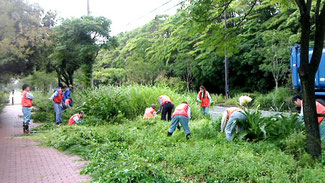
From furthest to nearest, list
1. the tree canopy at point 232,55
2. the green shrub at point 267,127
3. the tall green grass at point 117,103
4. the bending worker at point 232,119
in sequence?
the tree canopy at point 232,55 → the tall green grass at point 117,103 → the bending worker at point 232,119 → the green shrub at point 267,127

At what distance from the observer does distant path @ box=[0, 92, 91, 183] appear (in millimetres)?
5109

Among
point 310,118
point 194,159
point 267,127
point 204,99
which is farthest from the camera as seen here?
point 204,99

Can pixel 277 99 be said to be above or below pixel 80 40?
below

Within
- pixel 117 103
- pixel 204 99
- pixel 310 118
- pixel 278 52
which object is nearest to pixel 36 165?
pixel 310 118

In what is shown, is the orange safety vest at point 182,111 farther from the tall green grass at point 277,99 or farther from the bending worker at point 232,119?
the tall green grass at point 277,99

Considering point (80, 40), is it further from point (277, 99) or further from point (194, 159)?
point (194, 159)

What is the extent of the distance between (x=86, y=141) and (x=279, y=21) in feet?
63.5

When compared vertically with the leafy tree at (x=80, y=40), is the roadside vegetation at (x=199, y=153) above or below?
below

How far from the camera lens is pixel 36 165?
602cm

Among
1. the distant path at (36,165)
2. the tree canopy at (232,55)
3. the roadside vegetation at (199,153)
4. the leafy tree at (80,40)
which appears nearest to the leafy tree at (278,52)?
the tree canopy at (232,55)

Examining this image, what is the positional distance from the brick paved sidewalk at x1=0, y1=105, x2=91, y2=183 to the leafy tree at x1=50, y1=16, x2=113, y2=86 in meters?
11.5

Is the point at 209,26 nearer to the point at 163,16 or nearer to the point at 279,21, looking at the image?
the point at 279,21

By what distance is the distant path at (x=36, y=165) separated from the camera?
5.11m

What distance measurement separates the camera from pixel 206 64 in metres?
28.7
